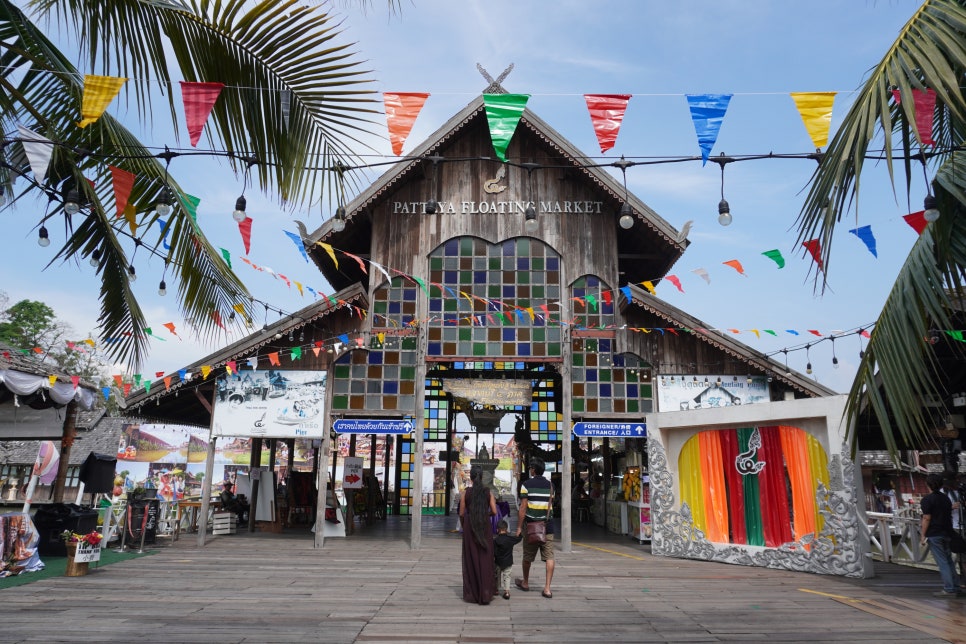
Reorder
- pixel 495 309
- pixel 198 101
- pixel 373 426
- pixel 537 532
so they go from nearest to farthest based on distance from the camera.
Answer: pixel 198 101 → pixel 537 532 → pixel 373 426 → pixel 495 309

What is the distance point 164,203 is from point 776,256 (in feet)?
29.6

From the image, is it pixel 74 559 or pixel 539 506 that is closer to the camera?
pixel 539 506

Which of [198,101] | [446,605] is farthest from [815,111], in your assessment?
[446,605]

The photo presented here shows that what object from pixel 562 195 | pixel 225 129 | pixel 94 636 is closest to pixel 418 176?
pixel 562 195

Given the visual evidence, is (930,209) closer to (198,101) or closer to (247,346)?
(198,101)

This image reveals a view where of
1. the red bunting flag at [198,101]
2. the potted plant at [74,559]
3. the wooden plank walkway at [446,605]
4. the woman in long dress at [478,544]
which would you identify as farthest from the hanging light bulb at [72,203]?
the potted plant at [74,559]

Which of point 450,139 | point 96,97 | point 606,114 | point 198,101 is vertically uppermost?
point 450,139

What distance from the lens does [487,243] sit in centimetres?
1416

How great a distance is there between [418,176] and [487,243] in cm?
216

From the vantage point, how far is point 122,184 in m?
5.86

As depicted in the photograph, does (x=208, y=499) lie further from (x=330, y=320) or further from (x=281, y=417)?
(x=330, y=320)

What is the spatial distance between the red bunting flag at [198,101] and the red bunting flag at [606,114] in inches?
165

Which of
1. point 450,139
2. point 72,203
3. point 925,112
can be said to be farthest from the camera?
point 450,139

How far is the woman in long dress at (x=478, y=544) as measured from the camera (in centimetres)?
724
